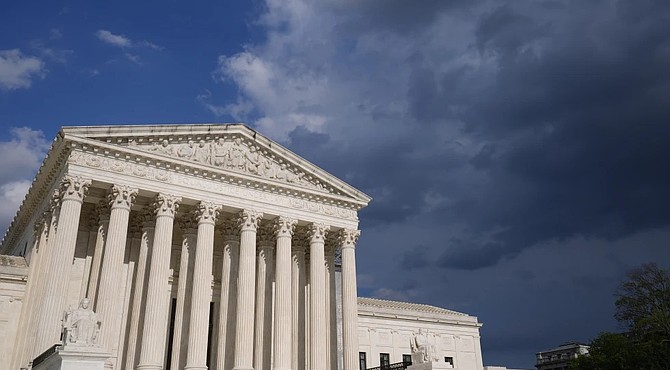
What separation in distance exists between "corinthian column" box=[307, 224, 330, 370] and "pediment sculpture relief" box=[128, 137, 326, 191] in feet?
10.9

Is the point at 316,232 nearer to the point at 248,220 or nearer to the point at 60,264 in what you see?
the point at 248,220

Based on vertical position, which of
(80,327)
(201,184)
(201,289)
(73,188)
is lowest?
(80,327)

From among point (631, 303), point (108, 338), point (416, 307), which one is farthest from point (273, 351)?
point (631, 303)

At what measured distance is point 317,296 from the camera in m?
36.8

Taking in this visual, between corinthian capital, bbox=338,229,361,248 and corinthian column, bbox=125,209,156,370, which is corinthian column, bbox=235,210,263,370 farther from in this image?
corinthian capital, bbox=338,229,361,248

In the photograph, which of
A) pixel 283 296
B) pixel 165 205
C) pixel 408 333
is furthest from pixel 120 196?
pixel 408 333

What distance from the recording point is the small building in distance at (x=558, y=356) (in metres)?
82.2

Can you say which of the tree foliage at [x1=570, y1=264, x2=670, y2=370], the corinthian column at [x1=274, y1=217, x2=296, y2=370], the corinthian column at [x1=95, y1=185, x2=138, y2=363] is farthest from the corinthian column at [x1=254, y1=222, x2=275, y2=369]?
the tree foliage at [x1=570, y1=264, x2=670, y2=370]

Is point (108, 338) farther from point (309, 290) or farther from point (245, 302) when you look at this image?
point (309, 290)

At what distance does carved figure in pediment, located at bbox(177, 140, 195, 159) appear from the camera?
112 feet

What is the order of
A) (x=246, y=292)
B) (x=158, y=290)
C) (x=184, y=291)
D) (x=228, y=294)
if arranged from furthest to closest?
(x=228, y=294)
(x=246, y=292)
(x=184, y=291)
(x=158, y=290)

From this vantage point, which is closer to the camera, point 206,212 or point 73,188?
point 73,188

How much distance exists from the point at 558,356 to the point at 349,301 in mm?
59604

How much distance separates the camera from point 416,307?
5819 cm
